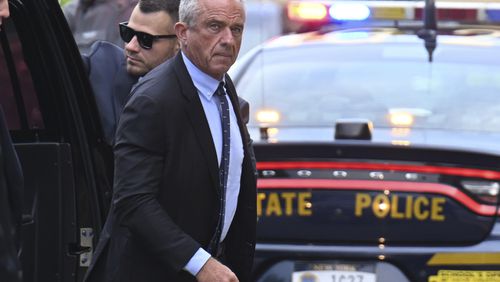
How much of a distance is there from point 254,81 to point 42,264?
184 cm

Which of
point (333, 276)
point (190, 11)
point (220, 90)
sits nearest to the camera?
point (190, 11)

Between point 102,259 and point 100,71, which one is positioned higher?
point 100,71

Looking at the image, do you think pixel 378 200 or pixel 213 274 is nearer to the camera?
pixel 213 274

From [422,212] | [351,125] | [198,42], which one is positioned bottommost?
[422,212]

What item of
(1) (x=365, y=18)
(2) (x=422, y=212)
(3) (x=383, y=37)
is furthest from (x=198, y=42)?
(1) (x=365, y=18)

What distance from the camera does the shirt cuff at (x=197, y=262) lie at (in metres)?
3.59

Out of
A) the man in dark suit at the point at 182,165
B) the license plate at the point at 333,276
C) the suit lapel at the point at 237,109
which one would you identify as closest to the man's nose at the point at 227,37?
the man in dark suit at the point at 182,165

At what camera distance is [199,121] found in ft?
12.0

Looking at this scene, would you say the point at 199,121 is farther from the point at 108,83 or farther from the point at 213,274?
the point at 108,83

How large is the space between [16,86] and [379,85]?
74.9 inches

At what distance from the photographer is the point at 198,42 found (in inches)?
145

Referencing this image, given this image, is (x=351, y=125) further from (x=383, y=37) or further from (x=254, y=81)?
(x=383, y=37)

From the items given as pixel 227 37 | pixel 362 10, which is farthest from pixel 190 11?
pixel 362 10

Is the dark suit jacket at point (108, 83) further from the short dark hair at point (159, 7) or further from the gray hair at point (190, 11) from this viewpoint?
the gray hair at point (190, 11)
